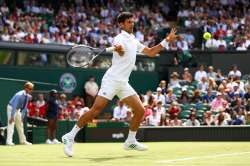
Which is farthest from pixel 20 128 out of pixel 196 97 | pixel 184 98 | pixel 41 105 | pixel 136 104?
pixel 136 104

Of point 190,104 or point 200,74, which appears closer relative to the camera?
point 190,104

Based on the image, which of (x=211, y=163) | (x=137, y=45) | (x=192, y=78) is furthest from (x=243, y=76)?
(x=211, y=163)

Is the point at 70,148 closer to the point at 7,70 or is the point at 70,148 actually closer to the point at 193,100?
the point at 193,100

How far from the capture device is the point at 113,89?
38.2 ft

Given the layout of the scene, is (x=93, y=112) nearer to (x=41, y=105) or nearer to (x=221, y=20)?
(x=41, y=105)

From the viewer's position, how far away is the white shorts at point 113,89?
11.6m

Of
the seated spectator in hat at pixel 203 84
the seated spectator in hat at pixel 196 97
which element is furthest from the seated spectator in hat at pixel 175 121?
the seated spectator in hat at pixel 203 84

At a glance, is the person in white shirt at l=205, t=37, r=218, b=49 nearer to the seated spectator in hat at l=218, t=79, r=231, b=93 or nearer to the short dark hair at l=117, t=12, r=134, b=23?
the seated spectator in hat at l=218, t=79, r=231, b=93

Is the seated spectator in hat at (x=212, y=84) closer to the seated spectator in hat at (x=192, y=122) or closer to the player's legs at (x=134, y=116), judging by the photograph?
the seated spectator in hat at (x=192, y=122)

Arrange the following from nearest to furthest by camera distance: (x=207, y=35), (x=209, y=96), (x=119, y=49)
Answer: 1. (x=119, y=49)
2. (x=209, y=96)
3. (x=207, y=35)

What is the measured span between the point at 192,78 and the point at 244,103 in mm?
4720

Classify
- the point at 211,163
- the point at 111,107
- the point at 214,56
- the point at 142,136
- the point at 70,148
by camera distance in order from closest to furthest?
the point at 211,163
the point at 70,148
the point at 142,136
the point at 111,107
the point at 214,56

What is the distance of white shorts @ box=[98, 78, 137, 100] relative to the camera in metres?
11.6

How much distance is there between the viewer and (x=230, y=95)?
25375mm
